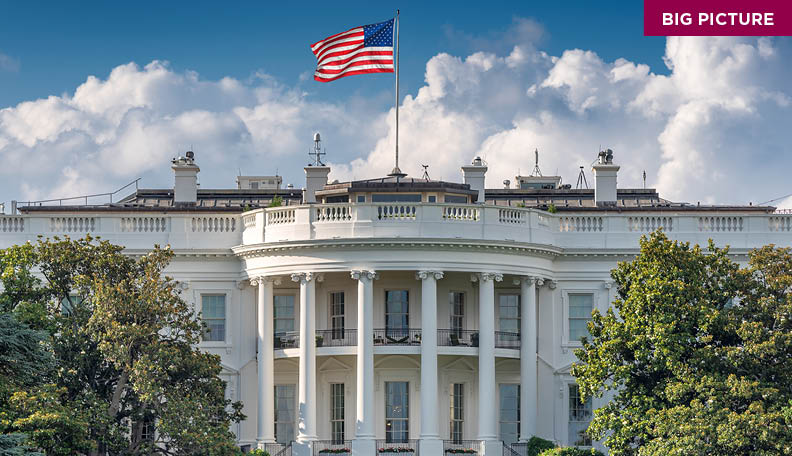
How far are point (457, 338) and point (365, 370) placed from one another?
4.70 meters

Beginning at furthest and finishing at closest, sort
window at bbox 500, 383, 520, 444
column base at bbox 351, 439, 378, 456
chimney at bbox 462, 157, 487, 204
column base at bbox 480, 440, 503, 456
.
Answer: chimney at bbox 462, 157, 487, 204, window at bbox 500, 383, 520, 444, column base at bbox 480, 440, 503, 456, column base at bbox 351, 439, 378, 456

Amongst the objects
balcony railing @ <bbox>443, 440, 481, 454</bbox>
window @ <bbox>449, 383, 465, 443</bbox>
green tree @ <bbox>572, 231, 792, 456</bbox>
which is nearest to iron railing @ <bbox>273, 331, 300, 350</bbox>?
window @ <bbox>449, 383, 465, 443</bbox>

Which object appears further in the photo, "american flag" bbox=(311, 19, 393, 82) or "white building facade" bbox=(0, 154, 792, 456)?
"american flag" bbox=(311, 19, 393, 82)

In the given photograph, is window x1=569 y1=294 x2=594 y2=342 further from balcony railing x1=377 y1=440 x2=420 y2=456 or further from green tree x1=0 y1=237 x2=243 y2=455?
green tree x1=0 y1=237 x2=243 y2=455

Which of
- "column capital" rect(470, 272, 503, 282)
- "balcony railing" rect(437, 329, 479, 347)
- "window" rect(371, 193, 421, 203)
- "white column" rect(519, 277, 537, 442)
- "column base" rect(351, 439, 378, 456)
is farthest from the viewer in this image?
"window" rect(371, 193, 421, 203)

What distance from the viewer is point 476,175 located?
62250mm

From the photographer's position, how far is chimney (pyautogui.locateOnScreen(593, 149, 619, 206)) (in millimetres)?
63219

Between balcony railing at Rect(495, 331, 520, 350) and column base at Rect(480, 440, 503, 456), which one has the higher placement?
balcony railing at Rect(495, 331, 520, 350)

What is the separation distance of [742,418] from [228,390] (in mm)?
20487

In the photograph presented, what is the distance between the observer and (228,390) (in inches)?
2175

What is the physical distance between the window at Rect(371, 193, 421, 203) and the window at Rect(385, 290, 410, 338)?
370cm

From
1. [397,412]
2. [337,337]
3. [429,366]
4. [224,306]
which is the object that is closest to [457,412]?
[397,412]

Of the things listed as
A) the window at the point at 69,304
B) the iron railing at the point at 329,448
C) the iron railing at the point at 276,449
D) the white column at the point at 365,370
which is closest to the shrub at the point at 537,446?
the white column at the point at 365,370

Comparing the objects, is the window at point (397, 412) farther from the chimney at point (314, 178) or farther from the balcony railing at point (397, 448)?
the chimney at point (314, 178)
